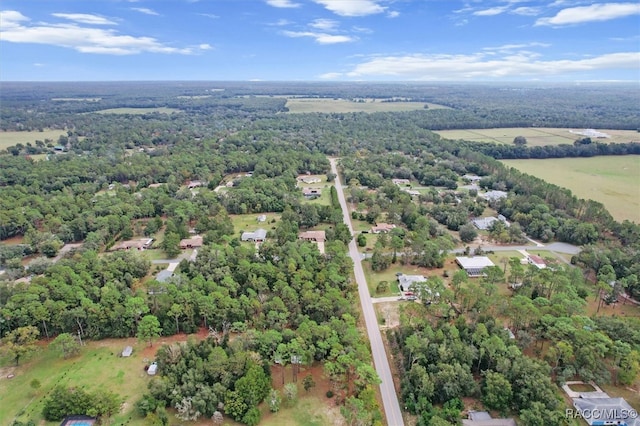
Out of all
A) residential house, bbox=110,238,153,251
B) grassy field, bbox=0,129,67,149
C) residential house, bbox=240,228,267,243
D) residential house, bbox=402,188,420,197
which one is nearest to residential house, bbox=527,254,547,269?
residential house, bbox=402,188,420,197

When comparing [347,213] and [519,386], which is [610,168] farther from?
[519,386]

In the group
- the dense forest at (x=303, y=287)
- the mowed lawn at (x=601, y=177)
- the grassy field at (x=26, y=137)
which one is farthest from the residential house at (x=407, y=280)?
the grassy field at (x=26, y=137)

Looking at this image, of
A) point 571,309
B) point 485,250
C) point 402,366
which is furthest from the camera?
point 485,250

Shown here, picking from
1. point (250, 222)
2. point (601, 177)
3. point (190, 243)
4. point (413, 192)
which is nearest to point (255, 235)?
point (250, 222)

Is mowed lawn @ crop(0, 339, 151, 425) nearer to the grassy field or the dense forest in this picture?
the dense forest

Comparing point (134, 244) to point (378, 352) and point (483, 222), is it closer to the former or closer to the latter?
point (378, 352)

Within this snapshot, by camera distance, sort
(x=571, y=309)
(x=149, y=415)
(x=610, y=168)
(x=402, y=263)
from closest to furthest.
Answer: (x=149, y=415), (x=571, y=309), (x=402, y=263), (x=610, y=168)

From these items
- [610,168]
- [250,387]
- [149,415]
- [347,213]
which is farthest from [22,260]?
[610,168]

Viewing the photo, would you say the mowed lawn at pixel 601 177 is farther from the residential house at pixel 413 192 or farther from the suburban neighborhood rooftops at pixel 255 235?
the suburban neighborhood rooftops at pixel 255 235
